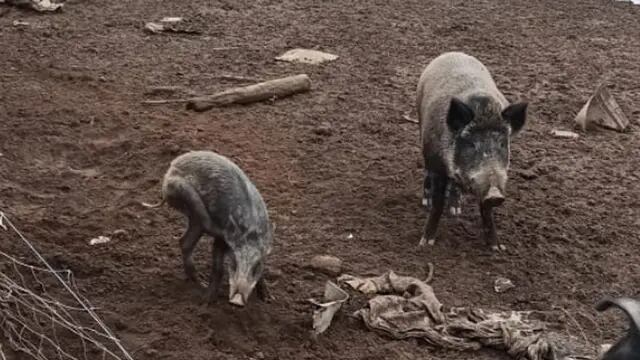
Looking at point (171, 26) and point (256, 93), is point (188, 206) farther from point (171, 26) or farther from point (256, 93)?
point (171, 26)

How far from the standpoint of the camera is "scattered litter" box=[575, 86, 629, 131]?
293 inches

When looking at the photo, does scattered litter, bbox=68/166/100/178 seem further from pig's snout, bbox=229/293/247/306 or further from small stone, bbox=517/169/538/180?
small stone, bbox=517/169/538/180

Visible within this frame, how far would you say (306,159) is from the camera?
6.62 metres

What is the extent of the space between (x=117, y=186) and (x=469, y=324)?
237cm

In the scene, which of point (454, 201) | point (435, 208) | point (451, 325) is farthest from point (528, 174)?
point (451, 325)

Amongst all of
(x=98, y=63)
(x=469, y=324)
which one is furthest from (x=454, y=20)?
(x=469, y=324)

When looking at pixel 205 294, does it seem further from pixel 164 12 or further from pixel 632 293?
pixel 164 12

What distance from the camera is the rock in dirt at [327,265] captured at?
5.25 meters

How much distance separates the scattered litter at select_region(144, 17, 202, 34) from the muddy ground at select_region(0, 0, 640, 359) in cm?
9

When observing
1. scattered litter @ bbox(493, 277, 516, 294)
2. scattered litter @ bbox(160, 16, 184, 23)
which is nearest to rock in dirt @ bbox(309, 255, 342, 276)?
scattered litter @ bbox(493, 277, 516, 294)

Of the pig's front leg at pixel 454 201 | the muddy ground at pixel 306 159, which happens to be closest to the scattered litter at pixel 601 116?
the muddy ground at pixel 306 159

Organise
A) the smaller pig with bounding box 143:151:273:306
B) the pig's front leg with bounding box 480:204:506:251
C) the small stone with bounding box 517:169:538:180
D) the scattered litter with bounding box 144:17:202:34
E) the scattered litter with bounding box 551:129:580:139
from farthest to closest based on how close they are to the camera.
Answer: the scattered litter with bounding box 144:17:202:34
the scattered litter with bounding box 551:129:580:139
the small stone with bounding box 517:169:538:180
the pig's front leg with bounding box 480:204:506:251
the smaller pig with bounding box 143:151:273:306

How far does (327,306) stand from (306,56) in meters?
4.15

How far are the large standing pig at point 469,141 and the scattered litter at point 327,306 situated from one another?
2.95 ft
